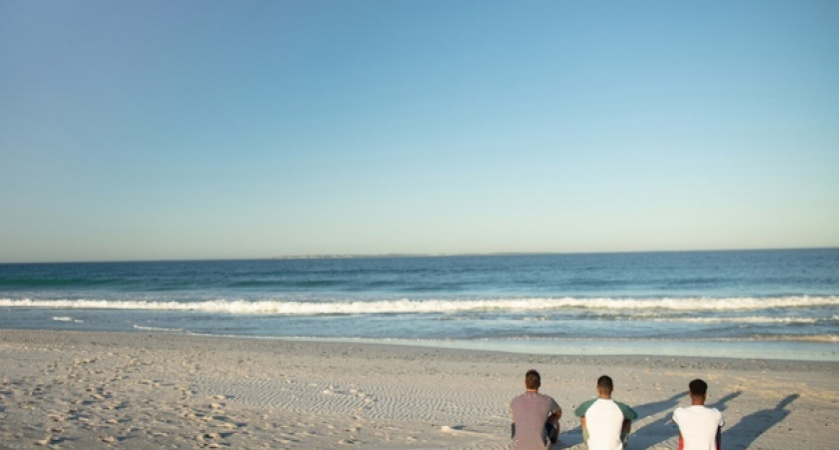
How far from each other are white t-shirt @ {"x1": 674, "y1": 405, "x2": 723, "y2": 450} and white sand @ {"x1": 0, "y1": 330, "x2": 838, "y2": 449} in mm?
1528

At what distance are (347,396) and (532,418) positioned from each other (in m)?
4.23

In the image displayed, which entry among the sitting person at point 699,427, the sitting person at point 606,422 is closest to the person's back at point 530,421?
the sitting person at point 606,422

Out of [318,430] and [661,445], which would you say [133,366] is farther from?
[661,445]

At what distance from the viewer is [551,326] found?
2098 centimetres

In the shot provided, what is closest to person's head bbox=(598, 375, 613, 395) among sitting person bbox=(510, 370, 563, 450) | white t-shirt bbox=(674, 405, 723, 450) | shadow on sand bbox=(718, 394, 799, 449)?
sitting person bbox=(510, 370, 563, 450)

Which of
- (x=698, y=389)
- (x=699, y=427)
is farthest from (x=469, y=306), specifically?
(x=699, y=427)

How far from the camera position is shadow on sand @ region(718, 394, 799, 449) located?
7.68 metres

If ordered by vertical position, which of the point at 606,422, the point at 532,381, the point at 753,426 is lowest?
Result: the point at 753,426

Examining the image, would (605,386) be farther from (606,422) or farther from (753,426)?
(753,426)

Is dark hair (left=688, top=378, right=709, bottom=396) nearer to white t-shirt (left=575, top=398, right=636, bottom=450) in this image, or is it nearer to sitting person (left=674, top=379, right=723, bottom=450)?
sitting person (left=674, top=379, right=723, bottom=450)

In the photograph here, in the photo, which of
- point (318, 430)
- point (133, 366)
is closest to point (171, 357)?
point (133, 366)

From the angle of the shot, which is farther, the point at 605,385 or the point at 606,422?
the point at 605,385

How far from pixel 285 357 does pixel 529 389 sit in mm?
8616

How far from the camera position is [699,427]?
5902 millimetres
